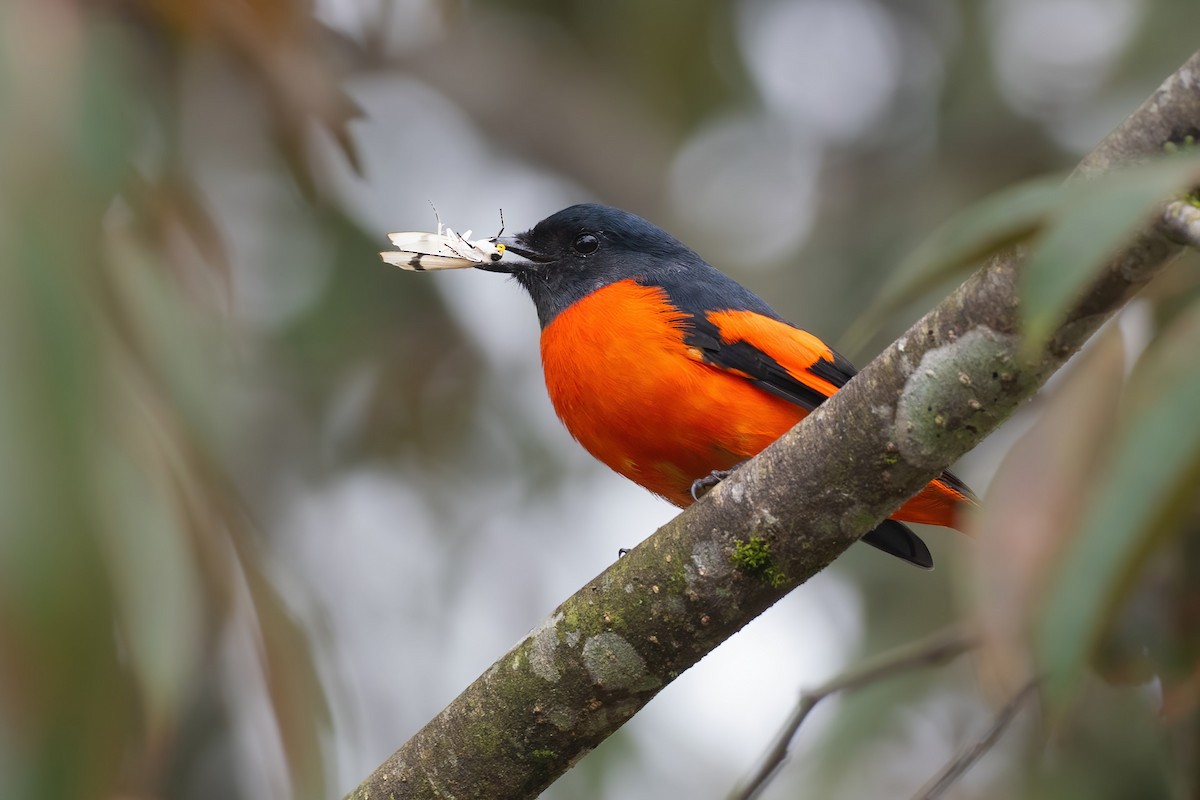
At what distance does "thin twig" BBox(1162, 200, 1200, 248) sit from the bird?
1.71 meters

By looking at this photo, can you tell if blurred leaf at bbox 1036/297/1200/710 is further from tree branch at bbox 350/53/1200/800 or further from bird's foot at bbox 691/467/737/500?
bird's foot at bbox 691/467/737/500

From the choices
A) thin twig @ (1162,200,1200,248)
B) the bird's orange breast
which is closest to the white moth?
the bird's orange breast

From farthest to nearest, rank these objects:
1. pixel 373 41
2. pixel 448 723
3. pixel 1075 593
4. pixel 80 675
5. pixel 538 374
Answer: pixel 538 374, pixel 373 41, pixel 448 723, pixel 80 675, pixel 1075 593

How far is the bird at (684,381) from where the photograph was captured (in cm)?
366

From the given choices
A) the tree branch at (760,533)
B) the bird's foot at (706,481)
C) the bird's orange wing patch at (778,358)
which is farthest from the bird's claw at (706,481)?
the tree branch at (760,533)

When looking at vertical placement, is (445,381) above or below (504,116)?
below

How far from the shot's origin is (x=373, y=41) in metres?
6.62

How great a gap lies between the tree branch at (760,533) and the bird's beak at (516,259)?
221 cm

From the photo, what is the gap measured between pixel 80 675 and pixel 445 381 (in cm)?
541

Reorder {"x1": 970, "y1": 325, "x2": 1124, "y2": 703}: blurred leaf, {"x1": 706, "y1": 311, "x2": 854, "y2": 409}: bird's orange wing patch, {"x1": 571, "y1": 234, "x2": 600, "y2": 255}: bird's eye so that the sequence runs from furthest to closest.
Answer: {"x1": 571, "y1": 234, "x2": 600, "y2": 255}: bird's eye
{"x1": 706, "y1": 311, "x2": 854, "y2": 409}: bird's orange wing patch
{"x1": 970, "y1": 325, "x2": 1124, "y2": 703}: blurred leaf

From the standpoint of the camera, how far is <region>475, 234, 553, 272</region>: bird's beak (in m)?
4.61

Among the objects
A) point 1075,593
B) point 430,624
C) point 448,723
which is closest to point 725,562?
point 448,723

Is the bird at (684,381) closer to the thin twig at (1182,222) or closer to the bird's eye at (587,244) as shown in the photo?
the bird's eye at (587,244)

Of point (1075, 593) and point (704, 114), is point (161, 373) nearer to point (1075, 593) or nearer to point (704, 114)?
point (1075, 593)
